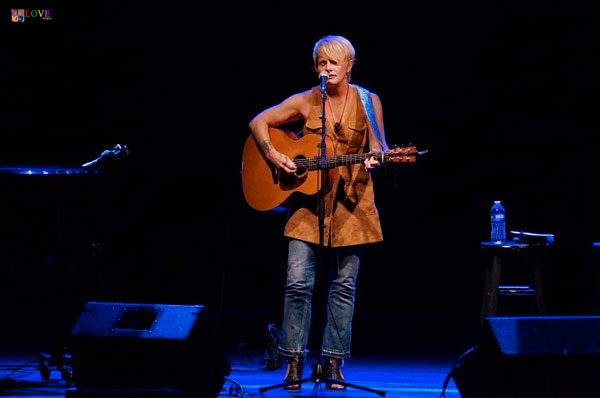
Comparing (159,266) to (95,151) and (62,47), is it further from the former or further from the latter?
(62,47)

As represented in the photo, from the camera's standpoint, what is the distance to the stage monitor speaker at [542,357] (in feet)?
9.93

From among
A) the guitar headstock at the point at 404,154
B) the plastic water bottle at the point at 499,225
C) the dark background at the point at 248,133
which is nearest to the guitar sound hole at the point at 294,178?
the guitar headstock at the point at 404,154

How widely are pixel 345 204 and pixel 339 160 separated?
330 millimetres

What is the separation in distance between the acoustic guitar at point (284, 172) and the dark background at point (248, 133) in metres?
2.15

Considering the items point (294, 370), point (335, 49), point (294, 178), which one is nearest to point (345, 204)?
point (294, 178)

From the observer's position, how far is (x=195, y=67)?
6.53 m

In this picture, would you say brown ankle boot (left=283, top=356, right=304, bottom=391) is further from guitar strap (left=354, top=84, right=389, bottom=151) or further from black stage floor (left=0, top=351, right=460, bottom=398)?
guitar strap (left=354, top=84, right=389, bottom=151)

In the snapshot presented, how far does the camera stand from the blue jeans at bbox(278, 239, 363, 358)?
408 centimetres

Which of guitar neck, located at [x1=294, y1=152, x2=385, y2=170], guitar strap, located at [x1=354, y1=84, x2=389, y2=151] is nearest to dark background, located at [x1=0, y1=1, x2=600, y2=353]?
guitar strap, located at [x1=354, y1=84, x2=389, y2=151]

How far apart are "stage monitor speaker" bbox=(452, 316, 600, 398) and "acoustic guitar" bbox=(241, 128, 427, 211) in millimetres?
1180

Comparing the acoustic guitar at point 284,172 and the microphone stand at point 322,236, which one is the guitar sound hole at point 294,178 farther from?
the microphone stand at point 322,236

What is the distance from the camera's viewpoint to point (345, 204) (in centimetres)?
412

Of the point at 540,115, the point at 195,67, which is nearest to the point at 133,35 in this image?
the point at 195,67

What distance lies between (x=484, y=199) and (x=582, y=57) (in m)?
1.47
